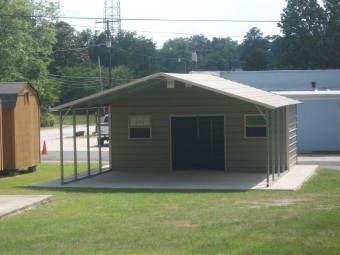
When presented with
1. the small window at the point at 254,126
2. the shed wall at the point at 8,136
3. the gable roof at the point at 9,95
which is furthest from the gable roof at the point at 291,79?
the shed wall at the point at 8,136

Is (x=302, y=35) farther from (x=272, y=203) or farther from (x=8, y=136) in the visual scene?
(x=272, y=203)

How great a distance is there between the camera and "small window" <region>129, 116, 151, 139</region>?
2564 centimetres

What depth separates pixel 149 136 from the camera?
25609 mm

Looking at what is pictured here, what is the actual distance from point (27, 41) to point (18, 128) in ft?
124

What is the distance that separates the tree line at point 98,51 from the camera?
6050cm

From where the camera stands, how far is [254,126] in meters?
24.8

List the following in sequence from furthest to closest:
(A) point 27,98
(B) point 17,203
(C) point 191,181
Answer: (A) point 27,98
(C) point 191,181
(B) point 17,203

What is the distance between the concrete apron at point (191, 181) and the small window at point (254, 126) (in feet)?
4.42

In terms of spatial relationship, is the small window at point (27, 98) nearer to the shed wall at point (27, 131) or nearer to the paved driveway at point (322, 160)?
the shed wall at point (27, 131)

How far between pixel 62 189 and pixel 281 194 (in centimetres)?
575

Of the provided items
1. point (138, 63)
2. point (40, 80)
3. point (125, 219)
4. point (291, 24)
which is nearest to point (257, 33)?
point (138, 63)

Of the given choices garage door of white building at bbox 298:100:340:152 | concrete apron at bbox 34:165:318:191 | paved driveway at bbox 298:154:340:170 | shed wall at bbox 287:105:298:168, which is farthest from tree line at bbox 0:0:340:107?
concrete apron at bbox 34:165:318:191

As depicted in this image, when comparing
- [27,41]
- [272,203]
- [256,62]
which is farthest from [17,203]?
[256,62]

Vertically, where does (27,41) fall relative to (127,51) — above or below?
below
